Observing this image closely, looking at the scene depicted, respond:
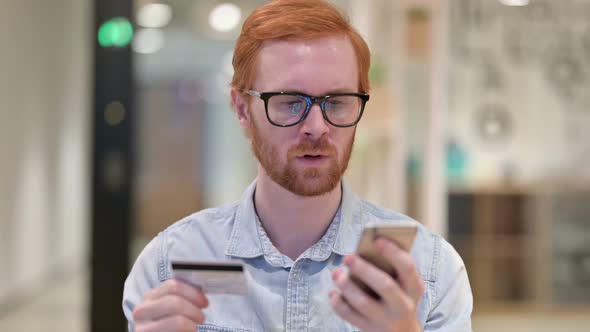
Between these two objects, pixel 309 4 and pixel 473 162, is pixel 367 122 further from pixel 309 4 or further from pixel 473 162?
pixel 309 4

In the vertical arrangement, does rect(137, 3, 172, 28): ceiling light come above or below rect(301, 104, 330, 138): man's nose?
above

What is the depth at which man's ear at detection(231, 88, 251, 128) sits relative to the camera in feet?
4.55

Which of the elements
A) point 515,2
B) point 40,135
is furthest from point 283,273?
point 40,135

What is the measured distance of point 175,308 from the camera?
1.07m

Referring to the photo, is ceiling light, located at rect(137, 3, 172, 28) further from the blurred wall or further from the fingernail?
the fingernail

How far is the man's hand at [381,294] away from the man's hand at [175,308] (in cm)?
20

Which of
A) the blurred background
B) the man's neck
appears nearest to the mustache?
the man's neck

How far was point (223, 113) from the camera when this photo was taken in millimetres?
4195

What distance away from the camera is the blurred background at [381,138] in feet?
13.8

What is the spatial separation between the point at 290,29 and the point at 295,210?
328mm

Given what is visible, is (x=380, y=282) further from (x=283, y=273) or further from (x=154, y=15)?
(x=154, y=15)

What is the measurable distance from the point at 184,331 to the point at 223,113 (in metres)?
3.19

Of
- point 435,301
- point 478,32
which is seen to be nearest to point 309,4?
point 435,301

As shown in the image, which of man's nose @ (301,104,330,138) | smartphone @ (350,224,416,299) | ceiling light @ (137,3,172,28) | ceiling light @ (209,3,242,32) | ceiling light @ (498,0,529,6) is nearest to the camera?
smartphone @ (350,224,416,299)
